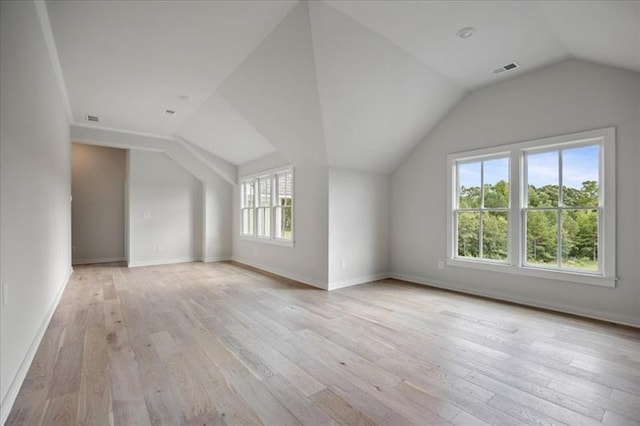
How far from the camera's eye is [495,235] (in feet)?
13.6

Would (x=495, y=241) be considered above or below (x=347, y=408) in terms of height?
above

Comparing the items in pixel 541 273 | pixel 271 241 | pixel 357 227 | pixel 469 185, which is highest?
pixel 469 185

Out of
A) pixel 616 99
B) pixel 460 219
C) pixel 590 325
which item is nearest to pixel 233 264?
pixel 460 219

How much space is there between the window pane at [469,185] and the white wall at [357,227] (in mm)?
1272

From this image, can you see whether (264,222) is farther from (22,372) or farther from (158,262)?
(22,372)

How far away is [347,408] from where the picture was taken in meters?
1.78

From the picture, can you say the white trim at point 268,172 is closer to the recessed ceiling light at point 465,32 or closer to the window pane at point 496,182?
the window pane at point 496,182

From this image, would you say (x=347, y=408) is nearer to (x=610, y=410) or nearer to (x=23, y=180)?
(x=610, y=410)

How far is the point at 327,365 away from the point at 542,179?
343 cm

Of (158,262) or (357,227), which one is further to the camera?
(158,262)

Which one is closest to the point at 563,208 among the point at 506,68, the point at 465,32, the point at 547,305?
the point at 547,305

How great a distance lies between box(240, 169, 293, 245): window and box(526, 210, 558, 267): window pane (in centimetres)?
353

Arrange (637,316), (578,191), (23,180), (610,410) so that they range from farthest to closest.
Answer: (578,191), (637,316), (23,180), (610,410)

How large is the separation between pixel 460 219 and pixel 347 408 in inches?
139
